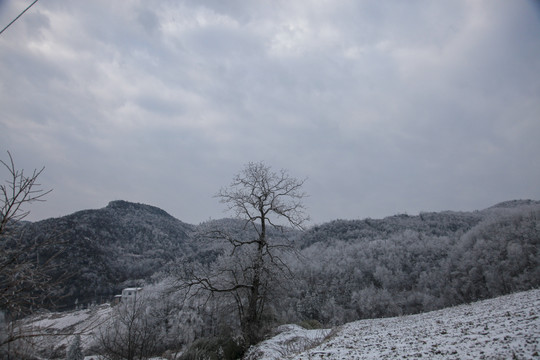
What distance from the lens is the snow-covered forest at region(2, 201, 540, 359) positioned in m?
24.4

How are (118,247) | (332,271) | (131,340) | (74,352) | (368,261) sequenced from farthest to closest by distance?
1. (118,247)
2. (368,261)
3. (332,271)
4. (74,352)
5. (131,340)

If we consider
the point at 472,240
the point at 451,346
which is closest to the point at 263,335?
the point at 451,346

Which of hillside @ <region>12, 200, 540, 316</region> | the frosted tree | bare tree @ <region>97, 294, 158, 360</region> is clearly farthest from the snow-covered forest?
the frosted tree

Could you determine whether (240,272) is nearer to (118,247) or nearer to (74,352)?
(74,352)

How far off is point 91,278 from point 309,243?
75385 millimetres

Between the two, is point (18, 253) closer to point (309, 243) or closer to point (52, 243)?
point (52, 243)

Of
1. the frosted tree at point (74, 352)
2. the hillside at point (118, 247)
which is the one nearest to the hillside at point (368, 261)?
the hillside at point (118, 247)

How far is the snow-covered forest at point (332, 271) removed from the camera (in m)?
24.4

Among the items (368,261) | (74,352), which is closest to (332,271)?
(368,261)

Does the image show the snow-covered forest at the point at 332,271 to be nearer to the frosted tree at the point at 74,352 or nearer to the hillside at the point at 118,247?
the hillside at the point at 118,247

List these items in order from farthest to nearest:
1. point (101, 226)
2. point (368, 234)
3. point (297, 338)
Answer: point (368, 234)
point (101, 226)
point (297, 338)

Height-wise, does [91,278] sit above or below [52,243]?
below

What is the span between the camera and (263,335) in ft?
54.8

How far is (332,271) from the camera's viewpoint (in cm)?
7888
